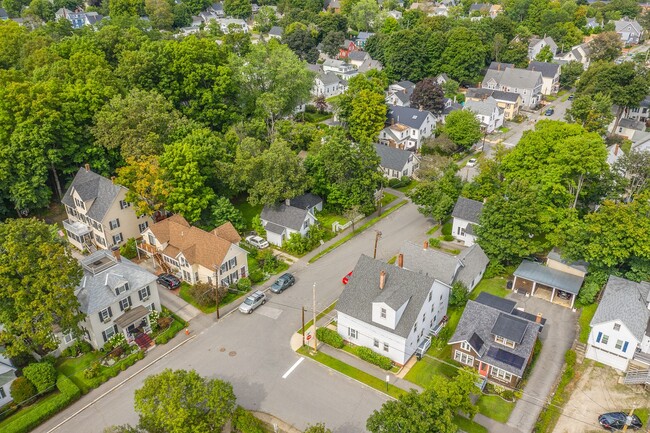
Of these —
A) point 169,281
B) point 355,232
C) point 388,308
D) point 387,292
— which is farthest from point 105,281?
point 355,232

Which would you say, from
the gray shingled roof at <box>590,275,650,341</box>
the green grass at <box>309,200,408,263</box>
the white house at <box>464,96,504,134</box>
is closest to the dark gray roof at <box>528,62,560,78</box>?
the white house at <box>464,96,504,134</box>

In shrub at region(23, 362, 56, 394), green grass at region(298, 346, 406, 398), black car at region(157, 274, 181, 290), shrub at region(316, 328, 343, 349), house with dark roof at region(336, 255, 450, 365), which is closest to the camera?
shrub at region(23, 362, 56, 394)

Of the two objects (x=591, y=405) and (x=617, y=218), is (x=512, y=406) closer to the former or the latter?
(x=591, y=405)

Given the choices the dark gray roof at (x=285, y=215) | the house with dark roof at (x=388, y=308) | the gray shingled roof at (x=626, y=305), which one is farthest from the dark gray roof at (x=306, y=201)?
the gray shingled roof at (x=626, y=305)

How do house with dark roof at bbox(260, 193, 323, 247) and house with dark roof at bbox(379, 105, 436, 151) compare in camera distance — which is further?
house with dark roof at bbox(379, 105, 436, 151)

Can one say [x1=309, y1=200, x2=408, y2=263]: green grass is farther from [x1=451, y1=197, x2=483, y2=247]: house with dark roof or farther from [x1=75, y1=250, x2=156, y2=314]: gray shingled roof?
[x1=75, y1=250, x2=156, y2=314]: gray shingled roof

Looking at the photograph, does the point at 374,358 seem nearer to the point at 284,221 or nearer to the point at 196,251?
the point at 196,251
